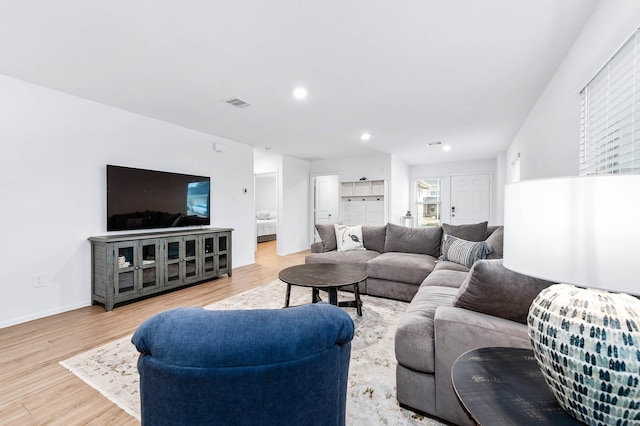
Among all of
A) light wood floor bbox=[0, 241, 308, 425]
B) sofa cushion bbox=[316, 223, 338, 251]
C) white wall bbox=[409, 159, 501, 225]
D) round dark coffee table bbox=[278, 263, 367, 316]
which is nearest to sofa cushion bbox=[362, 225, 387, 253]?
sofa cushion bbox=[316, 223, 338, 251]

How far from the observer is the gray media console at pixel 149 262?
3053mm

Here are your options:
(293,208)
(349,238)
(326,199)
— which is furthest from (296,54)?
(326,199)

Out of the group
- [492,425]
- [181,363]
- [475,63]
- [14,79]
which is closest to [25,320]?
[14,79]

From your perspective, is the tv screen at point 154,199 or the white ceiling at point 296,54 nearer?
the white ceiling at point 296,54

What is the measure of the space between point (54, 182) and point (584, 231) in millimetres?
4103

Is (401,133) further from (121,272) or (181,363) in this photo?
(181,363)

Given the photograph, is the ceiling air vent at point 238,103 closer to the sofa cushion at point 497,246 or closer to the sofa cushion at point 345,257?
the sofa cushion at point 345,257

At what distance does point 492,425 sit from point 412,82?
2.74 meters

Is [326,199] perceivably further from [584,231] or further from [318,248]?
[584,231]

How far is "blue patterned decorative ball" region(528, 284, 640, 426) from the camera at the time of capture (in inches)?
25.7

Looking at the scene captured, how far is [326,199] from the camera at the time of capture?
7961 mm

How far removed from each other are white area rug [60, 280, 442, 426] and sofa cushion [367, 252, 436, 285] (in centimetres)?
46

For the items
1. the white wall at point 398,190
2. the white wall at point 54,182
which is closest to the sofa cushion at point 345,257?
the white wall at point 54,182

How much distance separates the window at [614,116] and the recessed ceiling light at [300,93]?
7.34 ft
